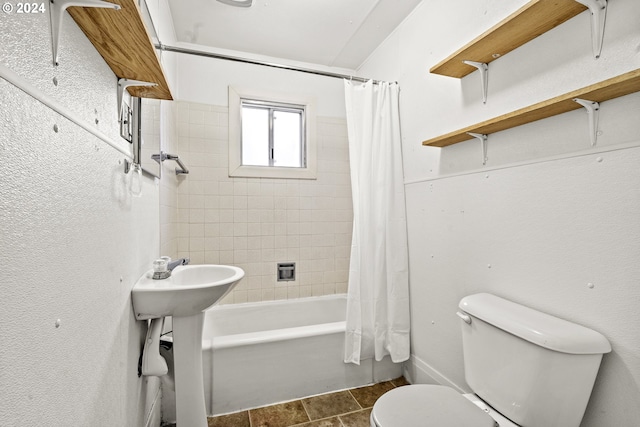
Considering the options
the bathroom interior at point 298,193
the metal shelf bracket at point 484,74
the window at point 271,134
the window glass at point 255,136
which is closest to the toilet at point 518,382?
the bathroom interior at point 298,193

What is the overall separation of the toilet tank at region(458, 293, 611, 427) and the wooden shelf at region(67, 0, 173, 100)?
1.47 m

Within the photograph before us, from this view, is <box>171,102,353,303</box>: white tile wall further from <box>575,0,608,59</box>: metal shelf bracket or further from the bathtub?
<box>575,0,608,59</box>: metal shelf bracket

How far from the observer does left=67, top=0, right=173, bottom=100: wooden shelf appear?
2.34 feet

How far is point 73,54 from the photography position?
0.73m

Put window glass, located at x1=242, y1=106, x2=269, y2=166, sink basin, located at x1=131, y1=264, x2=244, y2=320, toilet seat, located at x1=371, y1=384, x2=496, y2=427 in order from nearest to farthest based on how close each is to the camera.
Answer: toilet seat, located at x1=371, y1=384, x2=496, y2=427
sink basin, located at x1=131, y1=264, x2=244, y2=320
window glass, located at x1=242, y1=106, x2=269, y2=166

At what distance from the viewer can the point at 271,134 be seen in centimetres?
270

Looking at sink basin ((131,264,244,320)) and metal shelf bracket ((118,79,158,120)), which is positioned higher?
metal shelf bracket ((118,79,158,120))

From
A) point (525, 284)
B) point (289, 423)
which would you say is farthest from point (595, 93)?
point (289, 423)

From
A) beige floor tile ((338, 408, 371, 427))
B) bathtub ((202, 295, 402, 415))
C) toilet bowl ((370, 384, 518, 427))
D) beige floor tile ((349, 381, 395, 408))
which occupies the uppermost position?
toilet bowl ((370, 384, 518, 427))

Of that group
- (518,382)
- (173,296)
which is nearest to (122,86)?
(173,296)

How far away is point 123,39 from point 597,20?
1.50 meters

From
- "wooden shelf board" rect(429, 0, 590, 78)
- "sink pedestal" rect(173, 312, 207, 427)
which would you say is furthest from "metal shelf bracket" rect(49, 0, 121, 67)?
"wooden shelf board" rect(429, 0, 590, 78)

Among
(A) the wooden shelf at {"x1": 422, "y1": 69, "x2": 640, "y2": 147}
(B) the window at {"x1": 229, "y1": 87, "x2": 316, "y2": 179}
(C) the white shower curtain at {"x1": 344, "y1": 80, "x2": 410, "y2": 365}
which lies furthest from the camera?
(B) the window at {"x1": 229, "y1": 87, "x2": 316, "y2": 179}

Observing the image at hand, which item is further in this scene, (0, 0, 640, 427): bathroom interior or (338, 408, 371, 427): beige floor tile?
(338, 408, 371, 427): beige floor tile
